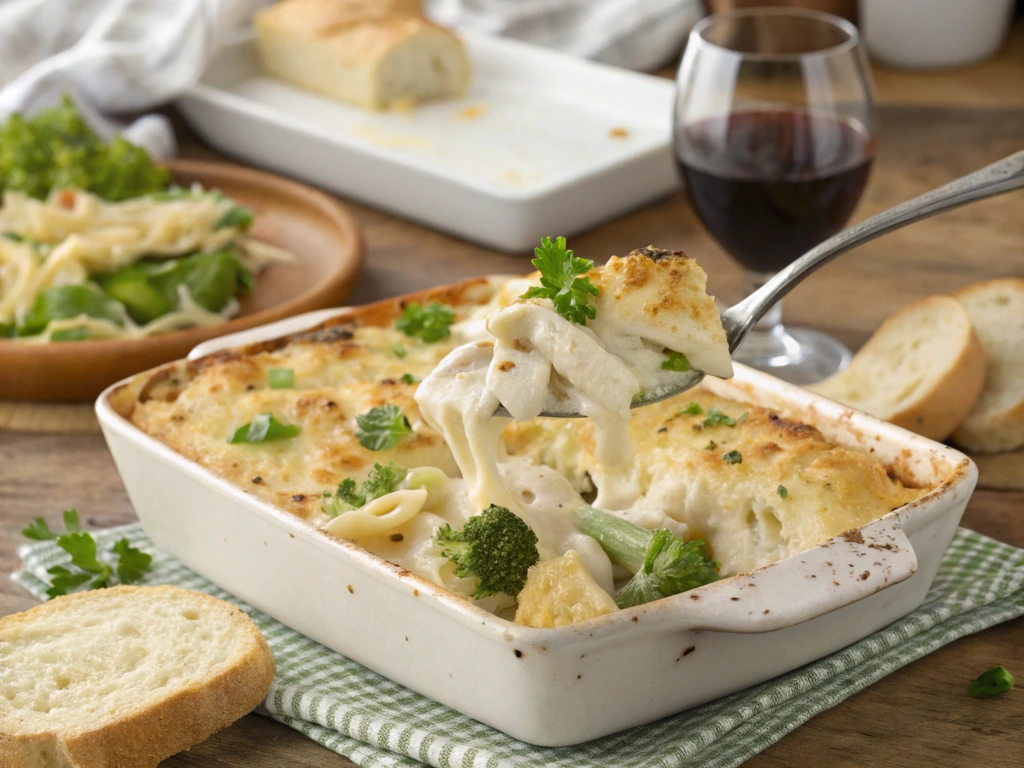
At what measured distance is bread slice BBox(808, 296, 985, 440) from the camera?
3.01 meters

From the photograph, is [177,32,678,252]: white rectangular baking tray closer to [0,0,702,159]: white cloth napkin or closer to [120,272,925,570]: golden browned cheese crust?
[0,0,702,159]: white cloth napkin

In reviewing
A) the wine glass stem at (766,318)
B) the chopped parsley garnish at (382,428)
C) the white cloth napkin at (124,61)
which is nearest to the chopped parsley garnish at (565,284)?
the chopped parsley garnish at (382,428)

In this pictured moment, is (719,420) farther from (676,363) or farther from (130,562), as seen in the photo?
(130,562)

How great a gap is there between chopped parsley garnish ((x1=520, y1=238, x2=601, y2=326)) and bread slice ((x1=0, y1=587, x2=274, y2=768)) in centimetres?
77

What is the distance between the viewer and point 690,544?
2195mm

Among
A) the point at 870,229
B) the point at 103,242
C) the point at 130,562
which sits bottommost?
the point at 130,562

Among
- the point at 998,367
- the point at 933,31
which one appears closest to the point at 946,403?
the point at 998,367

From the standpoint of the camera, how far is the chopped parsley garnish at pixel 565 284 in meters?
2.22

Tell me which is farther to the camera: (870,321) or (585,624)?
(870,321)

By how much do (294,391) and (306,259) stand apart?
1.47 m

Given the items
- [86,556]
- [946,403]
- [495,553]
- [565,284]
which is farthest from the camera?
[946,403]

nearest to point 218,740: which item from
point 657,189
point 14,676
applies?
point 14,676

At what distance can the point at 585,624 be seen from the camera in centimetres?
190

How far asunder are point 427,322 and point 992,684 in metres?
1.42
